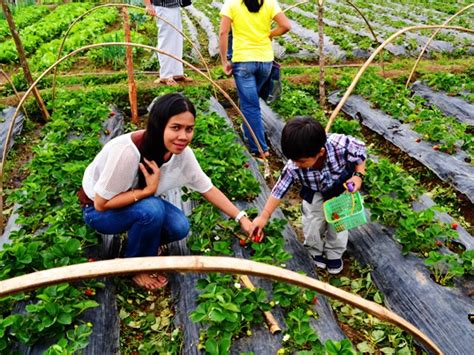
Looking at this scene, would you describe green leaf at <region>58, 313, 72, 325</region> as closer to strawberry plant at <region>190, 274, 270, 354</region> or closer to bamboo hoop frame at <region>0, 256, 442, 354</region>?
strawberry plant at <region>190, 274, 270, 354</region>

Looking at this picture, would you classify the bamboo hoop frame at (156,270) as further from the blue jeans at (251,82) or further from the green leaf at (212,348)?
the blue jeans at (251,82)

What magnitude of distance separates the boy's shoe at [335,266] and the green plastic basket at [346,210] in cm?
49

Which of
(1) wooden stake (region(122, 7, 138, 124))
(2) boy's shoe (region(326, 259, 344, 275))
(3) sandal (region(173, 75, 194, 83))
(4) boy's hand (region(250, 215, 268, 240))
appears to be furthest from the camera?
(3) sandal (region(173, 75, 194, 83))

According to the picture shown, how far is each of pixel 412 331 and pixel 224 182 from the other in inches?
→ 89.2

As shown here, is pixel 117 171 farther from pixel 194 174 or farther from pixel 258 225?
pixel 258 225

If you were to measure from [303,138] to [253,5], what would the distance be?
2122 mm

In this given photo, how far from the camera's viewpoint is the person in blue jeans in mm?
2307

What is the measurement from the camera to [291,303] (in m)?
2.46

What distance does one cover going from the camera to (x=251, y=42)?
162 inches

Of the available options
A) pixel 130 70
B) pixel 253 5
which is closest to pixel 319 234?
pixel 253 5

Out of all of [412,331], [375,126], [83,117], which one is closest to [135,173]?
[412,331]

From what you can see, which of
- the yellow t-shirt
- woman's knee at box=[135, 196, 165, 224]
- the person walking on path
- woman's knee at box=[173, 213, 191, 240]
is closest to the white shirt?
woman's knee at box=[135, 196, 165, 224]

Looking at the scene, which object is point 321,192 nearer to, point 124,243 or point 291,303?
point 291,303

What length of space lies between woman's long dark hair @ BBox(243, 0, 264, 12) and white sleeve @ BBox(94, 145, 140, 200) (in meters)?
2.19
